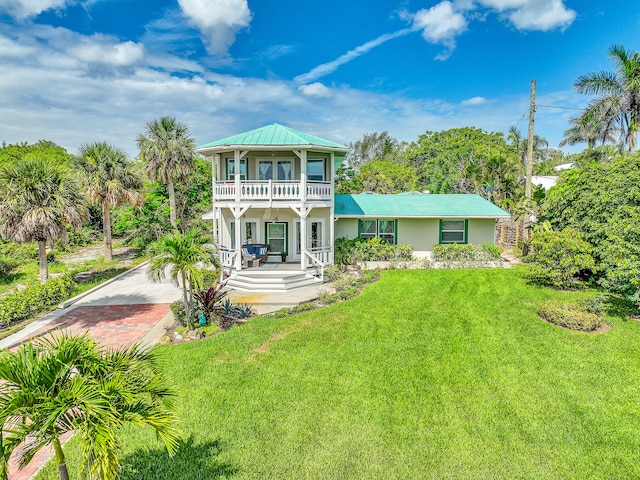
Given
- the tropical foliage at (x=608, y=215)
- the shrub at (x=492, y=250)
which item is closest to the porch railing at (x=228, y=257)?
the shrub at (x=492, y=250)

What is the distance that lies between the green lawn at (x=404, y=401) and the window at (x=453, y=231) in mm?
8962

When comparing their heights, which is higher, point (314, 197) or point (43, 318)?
point (314, 197)

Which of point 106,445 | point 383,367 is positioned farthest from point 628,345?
point 106,445

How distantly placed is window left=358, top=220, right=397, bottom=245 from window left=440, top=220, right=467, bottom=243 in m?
2.83

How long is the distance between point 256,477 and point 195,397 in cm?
274

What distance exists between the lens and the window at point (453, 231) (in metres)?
20.6

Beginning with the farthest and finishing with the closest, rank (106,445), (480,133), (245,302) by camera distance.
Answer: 1. (480,133)
2. (245,302)
3. (106,445)

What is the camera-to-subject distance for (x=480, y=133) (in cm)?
5531

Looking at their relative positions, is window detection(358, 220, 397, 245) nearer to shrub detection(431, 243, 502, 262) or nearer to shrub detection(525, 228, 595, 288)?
shrub detection(431, 243, 502, 262)

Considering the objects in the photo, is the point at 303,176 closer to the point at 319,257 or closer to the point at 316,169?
the point at 316,169

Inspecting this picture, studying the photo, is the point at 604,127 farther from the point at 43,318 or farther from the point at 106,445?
the point at 43,318

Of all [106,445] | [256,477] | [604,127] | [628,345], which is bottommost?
[256,477]

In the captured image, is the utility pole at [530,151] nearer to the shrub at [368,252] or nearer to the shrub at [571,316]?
the shrub at [368,252]

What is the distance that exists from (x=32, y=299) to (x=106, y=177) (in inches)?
469
